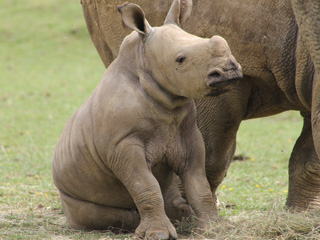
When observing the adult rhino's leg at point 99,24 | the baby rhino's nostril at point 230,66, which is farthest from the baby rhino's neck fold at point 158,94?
the adult rhino's leg at point 99,24

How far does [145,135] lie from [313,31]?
3.67 ft

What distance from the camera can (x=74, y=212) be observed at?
4301 millimetres

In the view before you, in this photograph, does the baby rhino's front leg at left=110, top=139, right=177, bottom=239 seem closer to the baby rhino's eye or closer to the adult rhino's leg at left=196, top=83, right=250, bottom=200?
the baby rhino's eye

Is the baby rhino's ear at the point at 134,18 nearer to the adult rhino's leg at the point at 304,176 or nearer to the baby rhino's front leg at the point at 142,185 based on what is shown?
the baby rhino's front leg at the point at 142,185

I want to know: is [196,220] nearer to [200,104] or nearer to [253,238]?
[253,238]

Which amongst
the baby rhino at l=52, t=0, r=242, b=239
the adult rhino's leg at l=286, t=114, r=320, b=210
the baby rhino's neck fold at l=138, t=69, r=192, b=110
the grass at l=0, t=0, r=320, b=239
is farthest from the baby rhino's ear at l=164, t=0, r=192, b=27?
the adult rhino's leg at l=286, t=114, r=320, b=210

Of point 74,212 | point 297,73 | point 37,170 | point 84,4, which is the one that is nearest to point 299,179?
point 297,73

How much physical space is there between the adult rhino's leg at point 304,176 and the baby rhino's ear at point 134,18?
5.99 feet

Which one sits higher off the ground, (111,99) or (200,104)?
(111,99)

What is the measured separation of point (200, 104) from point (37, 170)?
2982mm

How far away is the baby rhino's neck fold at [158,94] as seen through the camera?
12.6 feet

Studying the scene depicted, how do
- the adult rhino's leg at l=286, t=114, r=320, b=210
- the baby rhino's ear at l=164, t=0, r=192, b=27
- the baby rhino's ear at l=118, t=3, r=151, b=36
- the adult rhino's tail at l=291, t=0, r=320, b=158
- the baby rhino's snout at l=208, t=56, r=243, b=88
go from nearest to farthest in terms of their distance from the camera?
the baby rhino's snout at l=208, t=56, r=243, b=88 → the adult rhino's tail at l=291, t=0, r=320, b=158 → the baby rhino's ear at l=118, t=3, r=151, b=36 → the baby rhino's ear at l=164, t=0, r=192, b=27 → the adult rhino's leg at l=286, t=114, r=320, b=210

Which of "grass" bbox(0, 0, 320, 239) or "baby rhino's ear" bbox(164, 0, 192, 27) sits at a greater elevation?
"baby rhino's ear" bbox(164, 0, 192, 27)

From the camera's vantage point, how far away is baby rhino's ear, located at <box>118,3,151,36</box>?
12.6ft
